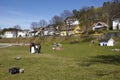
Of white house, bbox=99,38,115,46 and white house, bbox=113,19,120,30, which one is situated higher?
white house, bbox=113,19,120,30

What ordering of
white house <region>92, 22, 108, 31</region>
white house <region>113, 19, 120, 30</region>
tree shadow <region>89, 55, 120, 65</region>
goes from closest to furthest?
tree shadow <region>89, 55, 120, 65</region>
white house <region>113, 19, 120, 30</region>
white house <region>92, 22, 108, 31</region>

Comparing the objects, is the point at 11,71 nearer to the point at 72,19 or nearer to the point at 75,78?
the point at 75,78

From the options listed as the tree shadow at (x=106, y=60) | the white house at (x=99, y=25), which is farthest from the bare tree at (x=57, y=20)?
the tree shadow at (x=106, y=60)

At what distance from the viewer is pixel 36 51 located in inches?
1668

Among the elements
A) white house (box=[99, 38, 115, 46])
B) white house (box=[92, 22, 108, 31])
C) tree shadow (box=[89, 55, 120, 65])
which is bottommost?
tree shadow (box=[89, 55, 120, 65])

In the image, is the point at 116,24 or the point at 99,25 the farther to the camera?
the point at 99,25

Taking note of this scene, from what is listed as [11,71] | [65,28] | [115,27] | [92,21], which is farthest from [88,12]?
[11,71]

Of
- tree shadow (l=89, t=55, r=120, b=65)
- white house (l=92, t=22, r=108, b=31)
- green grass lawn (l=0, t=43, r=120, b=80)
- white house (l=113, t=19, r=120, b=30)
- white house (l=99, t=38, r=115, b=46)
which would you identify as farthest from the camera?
white house (l=92, t=22, r=108, b=31)

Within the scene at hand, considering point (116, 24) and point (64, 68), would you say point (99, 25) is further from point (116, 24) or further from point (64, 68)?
point (64, 68)

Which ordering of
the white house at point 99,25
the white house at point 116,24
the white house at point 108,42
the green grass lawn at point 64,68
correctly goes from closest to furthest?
the green grass lawn at point 64,68 < the white house at point 108,42 < the white house at point 116,24 < the white house at point 99,25

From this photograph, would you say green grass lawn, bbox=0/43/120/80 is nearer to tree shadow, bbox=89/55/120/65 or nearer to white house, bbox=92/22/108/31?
tree shadow, bbox=89/55/120/65

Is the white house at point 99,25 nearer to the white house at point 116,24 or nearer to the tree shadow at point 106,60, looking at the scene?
the white house at point 116,24

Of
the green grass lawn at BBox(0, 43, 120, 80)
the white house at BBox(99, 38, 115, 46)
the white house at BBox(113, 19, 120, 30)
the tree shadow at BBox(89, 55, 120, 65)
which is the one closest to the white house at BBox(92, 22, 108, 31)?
the white house at BBox(113, 19, 120, 30)

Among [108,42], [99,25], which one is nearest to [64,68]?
[108,42]
